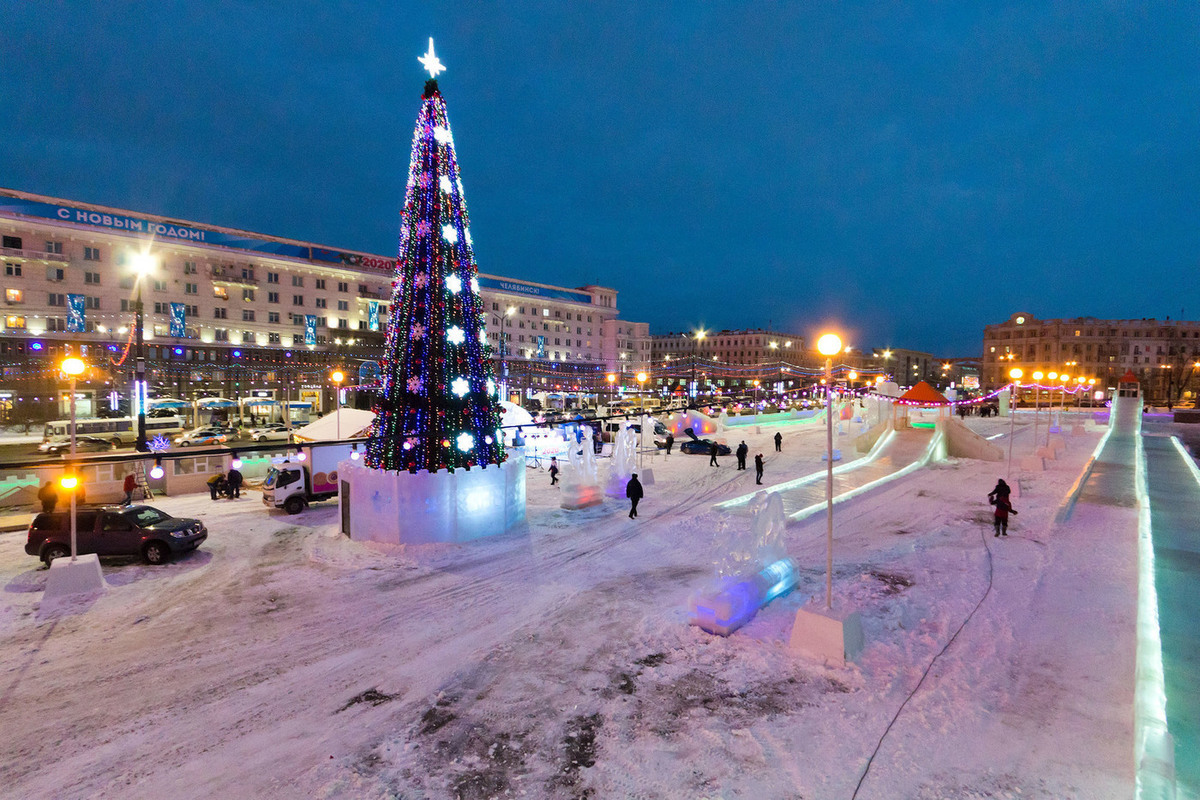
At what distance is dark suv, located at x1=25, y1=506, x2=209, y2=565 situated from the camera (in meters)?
11.2

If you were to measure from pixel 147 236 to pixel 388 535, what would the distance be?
45865 mm

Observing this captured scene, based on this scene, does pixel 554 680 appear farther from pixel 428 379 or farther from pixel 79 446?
pixel 79 446

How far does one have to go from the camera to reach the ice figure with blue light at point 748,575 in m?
7.95

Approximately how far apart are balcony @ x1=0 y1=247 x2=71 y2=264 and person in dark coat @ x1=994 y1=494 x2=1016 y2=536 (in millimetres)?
57132

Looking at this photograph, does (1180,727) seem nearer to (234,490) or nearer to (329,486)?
(329,486)

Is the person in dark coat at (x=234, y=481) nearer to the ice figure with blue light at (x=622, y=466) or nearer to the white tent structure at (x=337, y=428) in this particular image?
the white tent structure at (x=337, y=428)

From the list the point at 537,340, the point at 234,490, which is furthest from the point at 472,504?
the point at 537,340

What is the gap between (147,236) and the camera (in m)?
42.6

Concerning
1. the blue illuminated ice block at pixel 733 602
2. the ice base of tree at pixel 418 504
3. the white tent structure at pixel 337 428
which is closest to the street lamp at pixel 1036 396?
the blue illuminated ice block at pixel 733 602

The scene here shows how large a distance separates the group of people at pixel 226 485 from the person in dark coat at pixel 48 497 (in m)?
3.64

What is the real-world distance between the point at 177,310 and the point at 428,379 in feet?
129

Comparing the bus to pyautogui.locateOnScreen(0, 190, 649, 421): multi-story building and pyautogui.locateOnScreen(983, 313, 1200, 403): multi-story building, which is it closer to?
pyautogui.locateOnScreen(0, 190, 649, 421): multi-story building

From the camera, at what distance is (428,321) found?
1245 cm

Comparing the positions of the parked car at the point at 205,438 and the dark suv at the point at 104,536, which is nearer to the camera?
the dark suv at the point at 104,536
